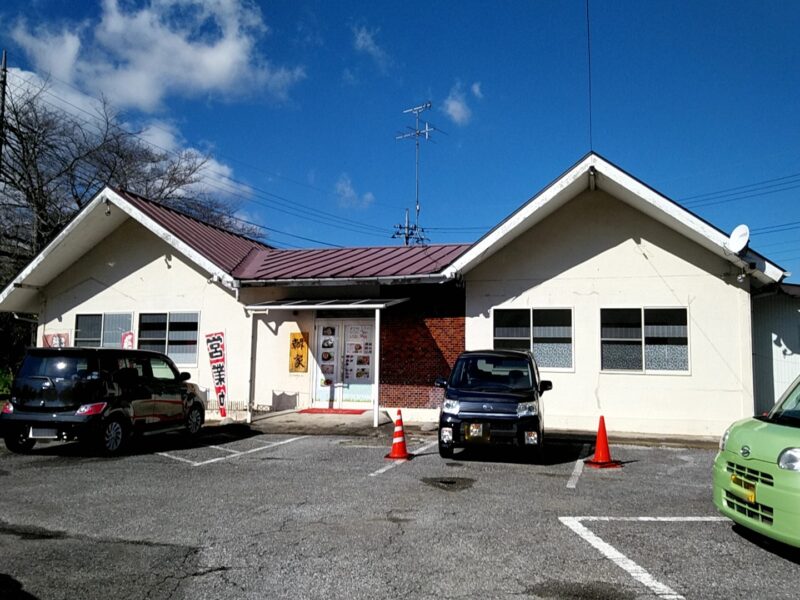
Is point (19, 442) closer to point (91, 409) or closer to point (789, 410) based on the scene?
point (91, 409)

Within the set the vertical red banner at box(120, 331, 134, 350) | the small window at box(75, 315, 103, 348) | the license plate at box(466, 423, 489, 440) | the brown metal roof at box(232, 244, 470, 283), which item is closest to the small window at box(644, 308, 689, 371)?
the brown metal roof at box(232, 244, 470, 283)

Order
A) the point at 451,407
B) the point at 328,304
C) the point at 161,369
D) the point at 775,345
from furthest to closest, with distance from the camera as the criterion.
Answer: the point at 328,304
the point at 775,345
the point at 161,369
the point at 451,407

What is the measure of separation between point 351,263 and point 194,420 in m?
5.85

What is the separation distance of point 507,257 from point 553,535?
31.1 feet

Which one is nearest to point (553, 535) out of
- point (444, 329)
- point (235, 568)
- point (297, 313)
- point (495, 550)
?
point (495, 550)

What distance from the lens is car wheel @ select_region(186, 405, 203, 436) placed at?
40.8 feet

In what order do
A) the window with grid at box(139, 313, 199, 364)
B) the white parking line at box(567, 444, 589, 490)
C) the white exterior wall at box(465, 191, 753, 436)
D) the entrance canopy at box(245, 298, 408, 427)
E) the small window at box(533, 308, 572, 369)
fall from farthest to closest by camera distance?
the window with grid at box(139, 313, 199, 364) < the small window at box(533, 308, 572, 369) < the entrance canopy at box(245, 298, 408, 427) < the white exterior wall at box(465, 191, 753, 436) < the white parking line at box(567, 444, 589, 490)

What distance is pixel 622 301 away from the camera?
13.9m

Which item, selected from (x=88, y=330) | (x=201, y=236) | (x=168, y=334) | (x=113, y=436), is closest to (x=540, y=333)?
(x=113, y=436)

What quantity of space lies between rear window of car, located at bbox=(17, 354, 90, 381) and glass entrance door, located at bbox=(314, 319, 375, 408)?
682 cm

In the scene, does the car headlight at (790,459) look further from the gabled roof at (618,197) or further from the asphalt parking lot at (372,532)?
the gabled roof at (618,197)

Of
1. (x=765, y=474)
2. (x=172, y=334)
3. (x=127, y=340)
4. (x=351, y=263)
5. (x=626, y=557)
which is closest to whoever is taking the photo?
(x=765, y=474)

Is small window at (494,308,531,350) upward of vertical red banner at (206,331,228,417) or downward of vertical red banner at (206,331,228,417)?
upward

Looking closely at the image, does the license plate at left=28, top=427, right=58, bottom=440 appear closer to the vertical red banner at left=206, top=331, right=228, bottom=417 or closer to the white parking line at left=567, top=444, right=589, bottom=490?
the vertical red banner at left=206, top=331, right=228, bottom=417
